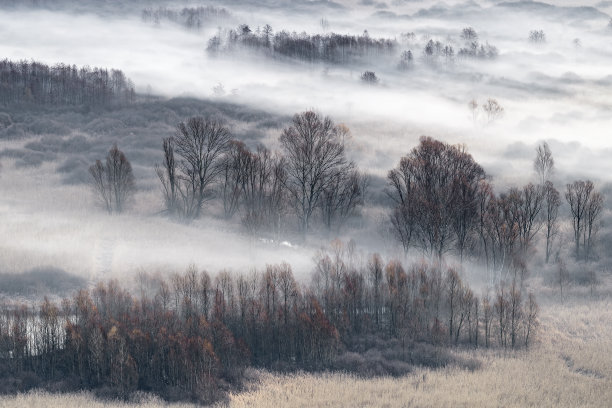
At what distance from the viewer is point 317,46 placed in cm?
18662

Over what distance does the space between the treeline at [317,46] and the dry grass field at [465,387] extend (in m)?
146

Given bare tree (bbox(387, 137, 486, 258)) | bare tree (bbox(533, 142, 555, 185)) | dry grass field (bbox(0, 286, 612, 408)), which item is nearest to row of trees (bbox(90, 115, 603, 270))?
bare tree (bbox(387, 137, 486, 258))

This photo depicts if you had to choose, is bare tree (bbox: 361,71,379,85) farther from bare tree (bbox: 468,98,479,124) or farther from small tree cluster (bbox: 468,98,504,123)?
small tree cluster (bbox: 468,98,504,123)

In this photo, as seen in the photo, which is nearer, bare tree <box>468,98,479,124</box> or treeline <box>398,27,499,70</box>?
bare tree <box>468,98,479,124</box>

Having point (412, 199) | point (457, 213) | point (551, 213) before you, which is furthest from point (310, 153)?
point (551, 213)

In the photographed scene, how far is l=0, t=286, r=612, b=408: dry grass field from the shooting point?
36.9m

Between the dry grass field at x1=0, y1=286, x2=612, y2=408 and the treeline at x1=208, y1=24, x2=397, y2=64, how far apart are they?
146032 millimetres

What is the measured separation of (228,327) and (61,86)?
406 feet

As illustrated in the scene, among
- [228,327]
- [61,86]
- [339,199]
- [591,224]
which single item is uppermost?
[61,86]

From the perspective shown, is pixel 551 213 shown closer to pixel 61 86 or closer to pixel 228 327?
pixel 228 327

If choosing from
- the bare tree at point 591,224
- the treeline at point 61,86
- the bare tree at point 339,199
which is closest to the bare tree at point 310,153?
the bare tree at point 339,199

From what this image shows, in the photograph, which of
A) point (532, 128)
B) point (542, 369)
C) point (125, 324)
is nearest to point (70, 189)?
point (125, 324)

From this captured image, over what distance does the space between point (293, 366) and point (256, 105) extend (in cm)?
10533

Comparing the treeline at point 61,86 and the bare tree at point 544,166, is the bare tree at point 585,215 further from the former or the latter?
the treeline at point 61,86
